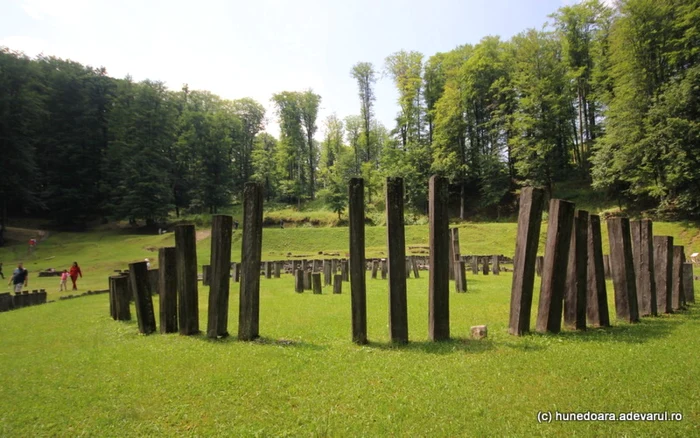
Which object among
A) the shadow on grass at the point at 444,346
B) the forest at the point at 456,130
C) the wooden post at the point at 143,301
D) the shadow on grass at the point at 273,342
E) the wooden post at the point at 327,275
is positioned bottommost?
the wooden post at the point at 327,275

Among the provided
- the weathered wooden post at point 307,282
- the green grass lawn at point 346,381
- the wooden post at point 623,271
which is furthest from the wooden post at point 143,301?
the wooden post at point 623,271

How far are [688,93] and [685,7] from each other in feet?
29.7

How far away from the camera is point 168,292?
24.7ft

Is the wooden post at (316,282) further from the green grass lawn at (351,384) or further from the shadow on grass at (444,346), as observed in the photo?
the shadow on grass at (444,346)

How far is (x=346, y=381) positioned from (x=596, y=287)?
518cm

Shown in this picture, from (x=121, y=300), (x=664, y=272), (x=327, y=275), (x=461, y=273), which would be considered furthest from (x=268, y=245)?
(x=664, y=272)

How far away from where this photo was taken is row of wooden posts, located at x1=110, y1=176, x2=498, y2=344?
6078 mm

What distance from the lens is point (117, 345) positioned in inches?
264

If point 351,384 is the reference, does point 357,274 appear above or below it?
above

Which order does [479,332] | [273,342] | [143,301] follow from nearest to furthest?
[479,332] < [273,342] < [143,301]

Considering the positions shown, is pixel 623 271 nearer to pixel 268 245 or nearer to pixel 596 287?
pixel 596 287

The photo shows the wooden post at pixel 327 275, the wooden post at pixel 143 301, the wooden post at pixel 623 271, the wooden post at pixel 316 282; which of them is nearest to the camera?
the wooden post at pixel 623 271

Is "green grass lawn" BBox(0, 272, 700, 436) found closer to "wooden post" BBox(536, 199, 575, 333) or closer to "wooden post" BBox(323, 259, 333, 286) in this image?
"wooden post" BBox(536, 199, 575, 333)

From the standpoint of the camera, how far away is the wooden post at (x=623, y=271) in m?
7.31
